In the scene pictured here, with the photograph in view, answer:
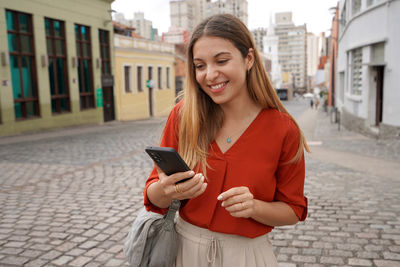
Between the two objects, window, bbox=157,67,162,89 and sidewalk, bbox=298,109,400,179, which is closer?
sidewalk, bbox=298,109,400,179

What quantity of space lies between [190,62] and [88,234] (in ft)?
11.8

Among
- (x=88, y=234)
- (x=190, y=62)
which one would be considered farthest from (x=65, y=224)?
(x=190, y=62)

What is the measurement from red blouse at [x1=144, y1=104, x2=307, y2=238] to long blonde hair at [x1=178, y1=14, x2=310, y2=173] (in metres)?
0.06

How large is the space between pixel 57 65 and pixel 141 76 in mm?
10611

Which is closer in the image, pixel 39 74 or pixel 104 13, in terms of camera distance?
pixel 39 74

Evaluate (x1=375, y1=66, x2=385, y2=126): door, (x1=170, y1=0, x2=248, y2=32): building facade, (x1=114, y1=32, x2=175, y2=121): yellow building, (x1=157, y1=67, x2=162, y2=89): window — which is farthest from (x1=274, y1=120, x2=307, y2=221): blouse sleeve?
(x1=170, y1=0, x2=248, y2=32): building facade

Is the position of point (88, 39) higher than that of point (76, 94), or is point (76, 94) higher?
point (88, 39)

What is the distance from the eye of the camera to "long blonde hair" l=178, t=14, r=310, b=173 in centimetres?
184

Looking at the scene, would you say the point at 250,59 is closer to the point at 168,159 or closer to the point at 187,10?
the point at 168,159

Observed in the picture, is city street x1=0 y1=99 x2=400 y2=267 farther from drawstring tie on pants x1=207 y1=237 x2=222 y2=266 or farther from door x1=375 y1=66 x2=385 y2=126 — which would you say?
door x1=375 y1=66 x2=385 y2=126

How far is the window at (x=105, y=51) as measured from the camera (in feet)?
84.1

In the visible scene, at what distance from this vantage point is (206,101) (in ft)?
6.74

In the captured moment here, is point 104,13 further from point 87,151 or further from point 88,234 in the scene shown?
point 88,234

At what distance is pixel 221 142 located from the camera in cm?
192
